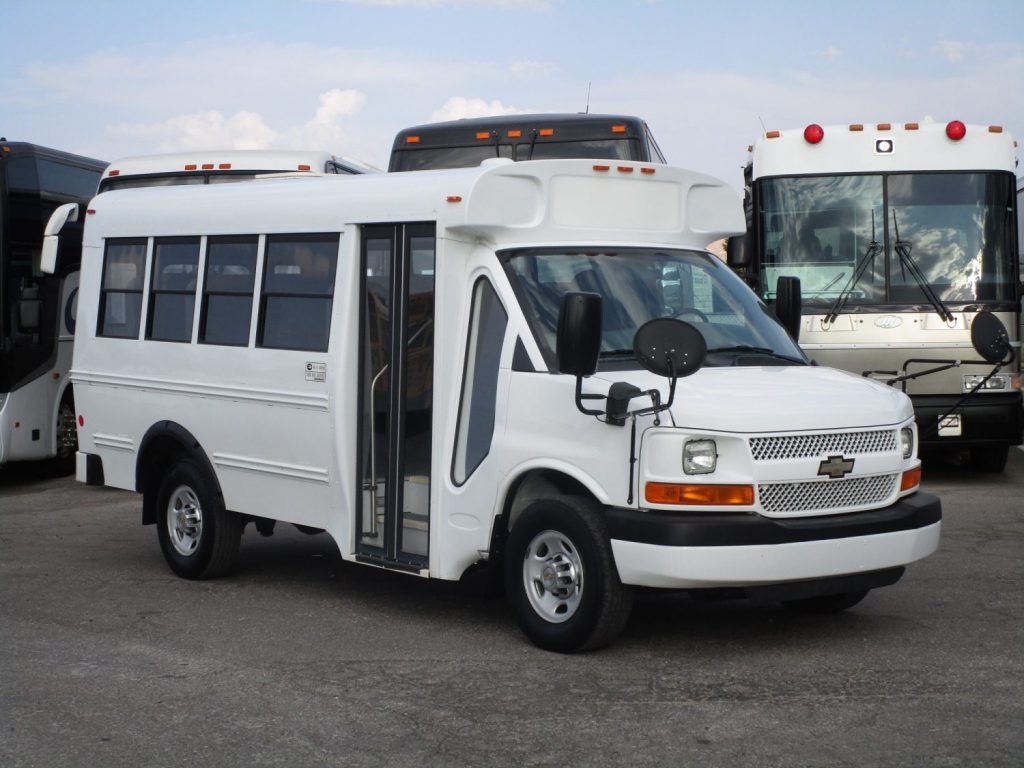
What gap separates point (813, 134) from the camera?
1498cm

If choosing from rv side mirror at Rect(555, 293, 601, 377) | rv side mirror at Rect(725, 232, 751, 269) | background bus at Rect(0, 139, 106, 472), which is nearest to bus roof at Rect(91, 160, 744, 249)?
rv side mirror at Rect(555, 293, 601, 377)

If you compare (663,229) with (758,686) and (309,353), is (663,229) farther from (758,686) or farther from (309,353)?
(758,686)

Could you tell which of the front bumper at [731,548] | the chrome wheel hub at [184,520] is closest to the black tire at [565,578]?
the front bumper at [731,548]

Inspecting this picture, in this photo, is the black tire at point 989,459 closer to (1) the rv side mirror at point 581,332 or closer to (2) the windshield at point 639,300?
(2) the windshield at point 639,300

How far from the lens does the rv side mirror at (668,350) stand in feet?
23.2

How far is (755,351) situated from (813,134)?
7.32 metres

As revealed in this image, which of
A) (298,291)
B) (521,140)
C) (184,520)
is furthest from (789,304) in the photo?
(521,140)

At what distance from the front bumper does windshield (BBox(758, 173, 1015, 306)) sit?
756cm

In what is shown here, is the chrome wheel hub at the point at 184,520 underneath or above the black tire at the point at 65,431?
underneath

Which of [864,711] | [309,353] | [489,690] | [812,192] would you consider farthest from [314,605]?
[812,192]

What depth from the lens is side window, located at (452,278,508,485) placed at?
26.4 ft

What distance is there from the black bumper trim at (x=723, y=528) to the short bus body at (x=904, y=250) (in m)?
7.31

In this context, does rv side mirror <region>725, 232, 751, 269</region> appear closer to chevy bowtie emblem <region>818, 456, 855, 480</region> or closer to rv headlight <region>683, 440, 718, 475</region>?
chevy bowtie emblem <region>818, 456, 855, 480</region>

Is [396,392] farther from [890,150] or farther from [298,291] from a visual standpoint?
[890,150]
